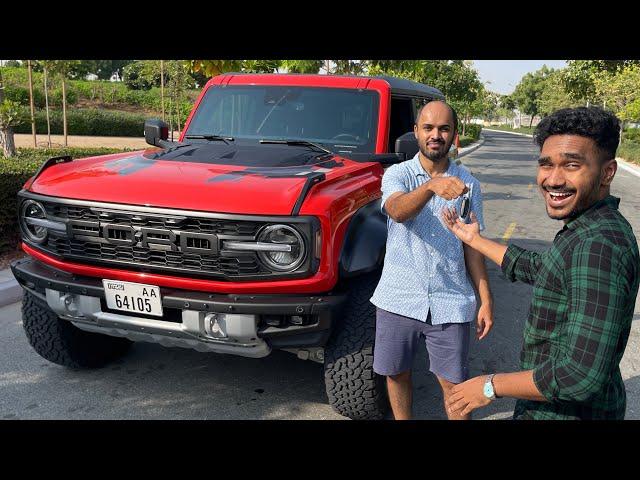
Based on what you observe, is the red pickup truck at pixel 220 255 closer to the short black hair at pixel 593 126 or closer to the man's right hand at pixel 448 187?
the man's right hand at pixel 448 187

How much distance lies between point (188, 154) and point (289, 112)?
3.03 feet

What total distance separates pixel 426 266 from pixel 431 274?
4cm

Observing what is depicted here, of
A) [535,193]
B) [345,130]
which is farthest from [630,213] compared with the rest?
Answer: [345,130]

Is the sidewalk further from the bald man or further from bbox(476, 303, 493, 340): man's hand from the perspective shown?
bbox(476, 303, 493, 340): man's hand

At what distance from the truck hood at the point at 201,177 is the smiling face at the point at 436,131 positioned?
0.66 metres

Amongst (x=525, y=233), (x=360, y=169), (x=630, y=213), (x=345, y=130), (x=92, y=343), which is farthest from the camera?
(x=630, y=213)

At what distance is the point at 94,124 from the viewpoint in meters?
30.0

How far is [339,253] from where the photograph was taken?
2998 millimetres

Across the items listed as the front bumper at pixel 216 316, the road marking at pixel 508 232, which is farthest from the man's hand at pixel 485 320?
the road marking at pixel 508 232

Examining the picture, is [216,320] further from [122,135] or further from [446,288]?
[122,135]

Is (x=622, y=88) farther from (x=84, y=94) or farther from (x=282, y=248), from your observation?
(x=84, y=94)

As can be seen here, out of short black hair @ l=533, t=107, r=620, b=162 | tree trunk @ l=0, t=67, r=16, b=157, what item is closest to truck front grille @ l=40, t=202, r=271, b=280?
short black hair @ l=533, t=107, r=620, b=162

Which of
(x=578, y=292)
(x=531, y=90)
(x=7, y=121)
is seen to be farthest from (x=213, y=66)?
(x=531, y=90)

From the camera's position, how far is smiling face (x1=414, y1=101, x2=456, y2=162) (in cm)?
270
